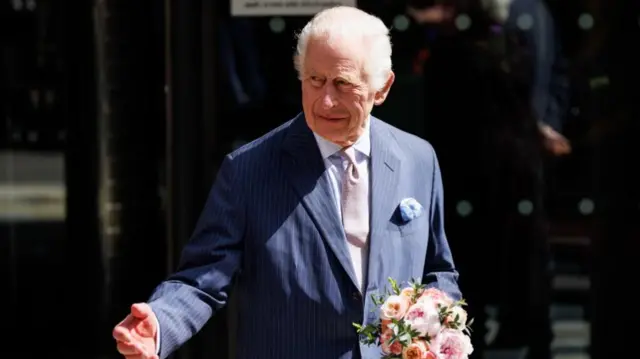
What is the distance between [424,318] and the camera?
8.78ft

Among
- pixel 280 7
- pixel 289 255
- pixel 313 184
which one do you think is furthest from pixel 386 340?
pixel 280 7

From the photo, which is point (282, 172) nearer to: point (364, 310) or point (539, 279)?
point (364, 310)

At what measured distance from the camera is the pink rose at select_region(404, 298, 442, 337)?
2670 mm

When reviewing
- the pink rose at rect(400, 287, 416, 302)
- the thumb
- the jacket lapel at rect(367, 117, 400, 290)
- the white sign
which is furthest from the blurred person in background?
the thumb

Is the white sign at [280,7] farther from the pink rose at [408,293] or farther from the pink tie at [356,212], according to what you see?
the pink rose at [408,293]

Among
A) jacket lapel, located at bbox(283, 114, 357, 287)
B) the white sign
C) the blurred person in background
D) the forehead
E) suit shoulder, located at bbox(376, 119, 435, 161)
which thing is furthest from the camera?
the blurred person in background

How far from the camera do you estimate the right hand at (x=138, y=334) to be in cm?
271

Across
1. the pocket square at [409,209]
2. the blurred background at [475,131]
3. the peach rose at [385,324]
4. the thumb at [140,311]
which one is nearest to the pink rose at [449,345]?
the peach rose at [385,324]

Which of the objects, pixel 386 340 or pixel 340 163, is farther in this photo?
pixel 340 163

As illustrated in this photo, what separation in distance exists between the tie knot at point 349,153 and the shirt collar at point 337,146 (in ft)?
0.03

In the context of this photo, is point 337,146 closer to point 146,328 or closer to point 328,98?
point 328,98

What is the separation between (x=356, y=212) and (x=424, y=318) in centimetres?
40

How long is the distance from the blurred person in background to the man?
1648 millimetres

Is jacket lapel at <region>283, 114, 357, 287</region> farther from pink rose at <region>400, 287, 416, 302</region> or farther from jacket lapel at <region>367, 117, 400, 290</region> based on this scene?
pink rose at <region>400, 287, 416, 302</region>
